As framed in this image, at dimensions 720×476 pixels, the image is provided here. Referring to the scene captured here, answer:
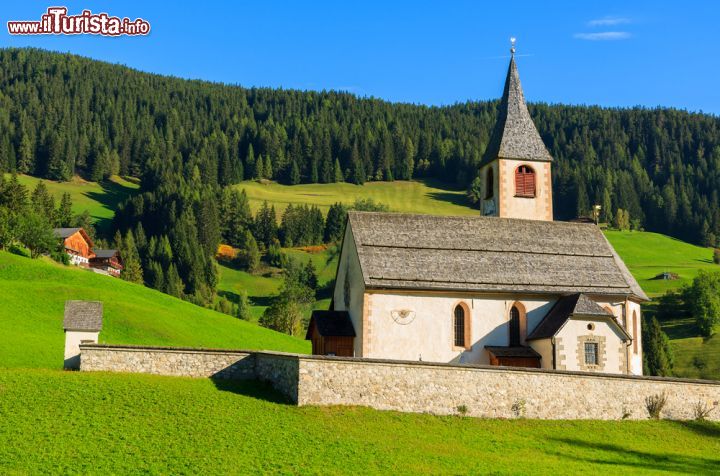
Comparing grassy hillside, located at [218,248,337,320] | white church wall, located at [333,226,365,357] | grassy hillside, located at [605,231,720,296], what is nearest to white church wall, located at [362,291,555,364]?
white church wall, located at [333,226,365,357]

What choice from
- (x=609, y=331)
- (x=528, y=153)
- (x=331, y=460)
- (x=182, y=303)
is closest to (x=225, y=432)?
(x=331, y=460)

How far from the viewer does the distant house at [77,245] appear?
425ft

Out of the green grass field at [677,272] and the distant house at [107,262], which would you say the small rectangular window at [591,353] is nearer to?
the green grass field at [677,272]

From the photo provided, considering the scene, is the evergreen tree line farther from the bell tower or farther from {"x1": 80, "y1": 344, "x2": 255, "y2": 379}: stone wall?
{"x1": 80, "y1": 344, "x2": 255, "y2": 379}: stone wall

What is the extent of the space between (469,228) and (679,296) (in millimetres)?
81850

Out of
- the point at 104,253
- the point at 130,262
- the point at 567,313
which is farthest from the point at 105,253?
the point at 567,313

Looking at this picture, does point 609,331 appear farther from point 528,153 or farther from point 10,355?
point 10,355

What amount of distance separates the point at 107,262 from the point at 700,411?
114938 millimetres

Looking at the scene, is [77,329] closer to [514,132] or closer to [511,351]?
[511,351]

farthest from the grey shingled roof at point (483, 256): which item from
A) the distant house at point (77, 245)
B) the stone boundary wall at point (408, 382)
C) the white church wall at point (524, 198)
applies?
the distant house at point (77, 245)

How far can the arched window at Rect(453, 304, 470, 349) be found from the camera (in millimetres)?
45219

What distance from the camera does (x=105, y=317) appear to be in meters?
65.2

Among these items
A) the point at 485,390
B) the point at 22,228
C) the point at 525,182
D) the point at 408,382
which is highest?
the point at 525,182

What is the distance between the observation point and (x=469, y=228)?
164ft
